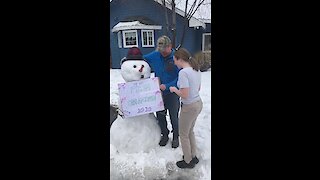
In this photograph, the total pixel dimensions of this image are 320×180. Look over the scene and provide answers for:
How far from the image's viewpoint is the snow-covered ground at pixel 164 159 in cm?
207

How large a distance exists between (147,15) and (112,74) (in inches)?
17.9

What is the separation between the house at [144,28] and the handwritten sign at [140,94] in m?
0.19

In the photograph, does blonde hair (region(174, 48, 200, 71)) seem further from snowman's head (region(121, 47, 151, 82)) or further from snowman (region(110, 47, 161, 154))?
snowman (region(110, 47, 161, 154))

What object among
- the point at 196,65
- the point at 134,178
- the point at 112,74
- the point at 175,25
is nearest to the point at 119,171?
the point at 134,178

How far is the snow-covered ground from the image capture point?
207 centimetres

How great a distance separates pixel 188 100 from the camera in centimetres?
207

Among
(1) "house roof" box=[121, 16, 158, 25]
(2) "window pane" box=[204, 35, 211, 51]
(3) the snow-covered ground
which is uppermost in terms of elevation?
(1) "house roof" box=[121, 16, 158, 25]

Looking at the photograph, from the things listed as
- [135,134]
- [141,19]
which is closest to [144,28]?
[141,19]

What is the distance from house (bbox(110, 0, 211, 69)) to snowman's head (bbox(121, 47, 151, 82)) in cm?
4

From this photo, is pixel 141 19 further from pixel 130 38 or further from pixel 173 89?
pixel 173 89

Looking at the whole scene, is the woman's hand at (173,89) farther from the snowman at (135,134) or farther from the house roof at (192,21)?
the house roof at (192,21)

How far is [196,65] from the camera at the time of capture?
204 centimetres

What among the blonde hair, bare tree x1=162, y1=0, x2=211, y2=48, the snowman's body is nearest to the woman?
the blonde hair

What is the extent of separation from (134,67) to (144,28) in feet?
0.87
